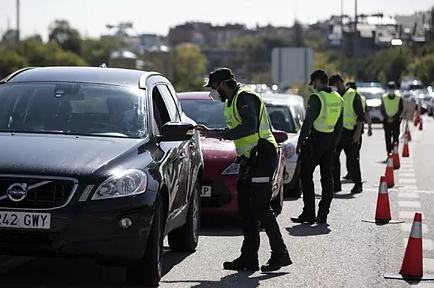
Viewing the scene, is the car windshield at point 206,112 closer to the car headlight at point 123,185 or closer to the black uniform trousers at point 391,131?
the car headlight at point 123,185

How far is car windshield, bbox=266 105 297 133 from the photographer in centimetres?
1730

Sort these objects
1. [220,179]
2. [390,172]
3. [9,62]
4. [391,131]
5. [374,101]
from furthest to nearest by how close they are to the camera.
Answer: [9,62]
[374,101]
[391,131]
[390,172]
[220,179]

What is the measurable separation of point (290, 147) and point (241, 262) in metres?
6.56

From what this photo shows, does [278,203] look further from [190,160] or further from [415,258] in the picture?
[415,258]

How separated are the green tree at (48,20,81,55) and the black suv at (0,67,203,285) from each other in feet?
586

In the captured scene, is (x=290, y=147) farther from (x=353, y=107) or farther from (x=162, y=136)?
(x=162, y=136)

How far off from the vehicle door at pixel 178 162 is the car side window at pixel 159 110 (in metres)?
0.10

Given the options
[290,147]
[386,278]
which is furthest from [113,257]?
[290,147]

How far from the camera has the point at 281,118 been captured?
1748 centimetres

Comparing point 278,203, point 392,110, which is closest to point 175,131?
point 278,203

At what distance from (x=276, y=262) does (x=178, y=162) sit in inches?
45.6

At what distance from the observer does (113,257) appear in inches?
319

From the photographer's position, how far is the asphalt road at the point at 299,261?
29.6 feet

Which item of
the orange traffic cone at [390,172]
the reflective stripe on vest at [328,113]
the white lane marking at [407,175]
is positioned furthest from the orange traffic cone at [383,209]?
the white lane marking at [407,175]
